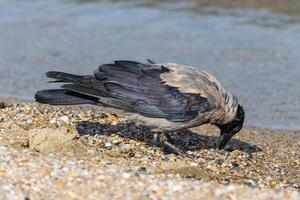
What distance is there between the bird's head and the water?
1.68 m

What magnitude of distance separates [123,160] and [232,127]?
4.88ft

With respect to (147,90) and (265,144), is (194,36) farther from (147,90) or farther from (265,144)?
(147,90)

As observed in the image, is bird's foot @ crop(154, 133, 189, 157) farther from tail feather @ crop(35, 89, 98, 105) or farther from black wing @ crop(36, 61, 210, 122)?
tail feather @ crop(35, 89, 98, 105)

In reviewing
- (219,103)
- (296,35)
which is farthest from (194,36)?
(219,103)

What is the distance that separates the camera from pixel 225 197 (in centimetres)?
589

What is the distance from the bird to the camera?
789cm

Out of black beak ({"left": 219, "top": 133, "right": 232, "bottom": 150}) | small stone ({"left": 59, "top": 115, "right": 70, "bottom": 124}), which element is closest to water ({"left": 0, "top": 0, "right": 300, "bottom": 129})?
black beak ({"left": 219, "top": 133, "right": 232, "bottom": 150})

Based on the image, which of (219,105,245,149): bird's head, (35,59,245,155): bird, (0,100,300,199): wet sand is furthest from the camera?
(219,105,245,149): bird's head

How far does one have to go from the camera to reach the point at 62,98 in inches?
318

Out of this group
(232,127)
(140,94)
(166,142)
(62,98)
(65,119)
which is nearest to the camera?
(140,94)

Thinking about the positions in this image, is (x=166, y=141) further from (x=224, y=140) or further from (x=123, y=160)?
(x=123, y=160)

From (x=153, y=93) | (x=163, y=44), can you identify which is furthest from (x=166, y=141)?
(x=163, y=44)

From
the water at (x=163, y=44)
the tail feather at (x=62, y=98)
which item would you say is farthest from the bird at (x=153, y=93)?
the water at (x=163, y=44)

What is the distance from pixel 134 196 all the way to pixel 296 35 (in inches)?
349
